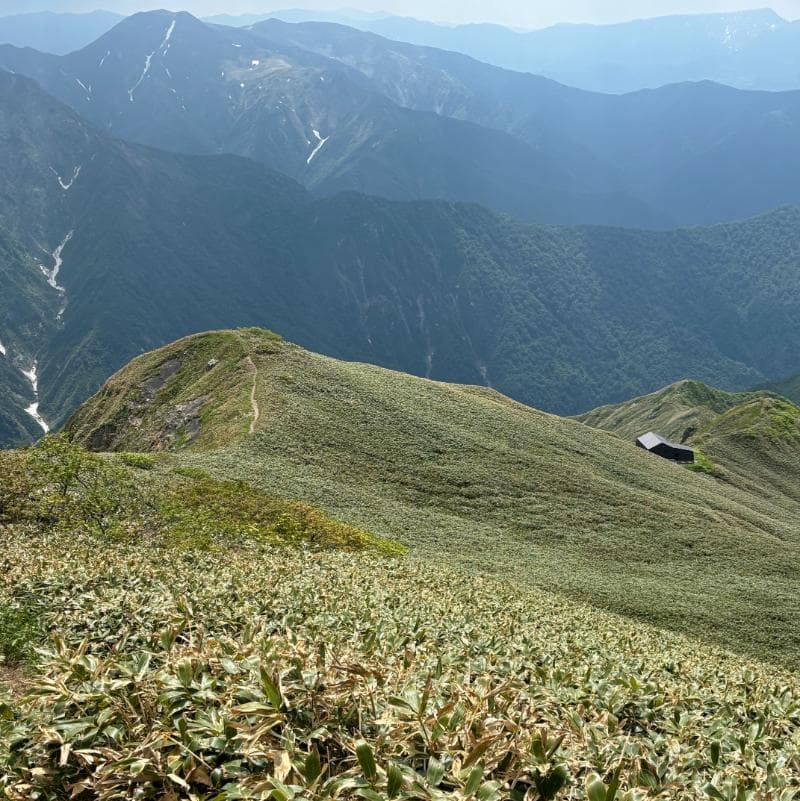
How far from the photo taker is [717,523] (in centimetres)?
7594

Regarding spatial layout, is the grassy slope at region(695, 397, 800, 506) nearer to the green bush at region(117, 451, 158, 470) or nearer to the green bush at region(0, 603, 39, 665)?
the green bush at region(117, 451, 158, 470)

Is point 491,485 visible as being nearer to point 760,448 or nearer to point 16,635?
point 16,635

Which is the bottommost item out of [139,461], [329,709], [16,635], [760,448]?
[760,448]

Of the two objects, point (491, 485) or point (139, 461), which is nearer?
point (139, 461)

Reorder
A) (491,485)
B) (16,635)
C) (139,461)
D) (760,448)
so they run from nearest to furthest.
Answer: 1. (16,635)
2. (139,461)
3. (491,485)
4. (760,448)

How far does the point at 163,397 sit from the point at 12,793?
303 ft

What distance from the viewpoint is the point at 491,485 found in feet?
238

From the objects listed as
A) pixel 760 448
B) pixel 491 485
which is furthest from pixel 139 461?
pixel 760 448

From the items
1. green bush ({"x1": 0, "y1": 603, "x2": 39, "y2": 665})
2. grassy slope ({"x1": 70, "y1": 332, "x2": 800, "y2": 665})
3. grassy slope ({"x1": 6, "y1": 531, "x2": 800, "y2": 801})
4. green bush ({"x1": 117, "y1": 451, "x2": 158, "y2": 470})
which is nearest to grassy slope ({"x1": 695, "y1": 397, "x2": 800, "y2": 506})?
grassy slope ({"x1": 70, "y1": 332, "x2": 800, "y2": 665})

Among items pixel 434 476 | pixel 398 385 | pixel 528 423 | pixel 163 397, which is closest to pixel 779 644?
pixel 434 476

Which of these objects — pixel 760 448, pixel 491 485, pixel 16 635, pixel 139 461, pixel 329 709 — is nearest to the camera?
pixel 329 709

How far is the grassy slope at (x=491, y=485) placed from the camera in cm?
4888

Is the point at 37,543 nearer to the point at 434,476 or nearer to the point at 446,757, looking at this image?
the point at 446,757

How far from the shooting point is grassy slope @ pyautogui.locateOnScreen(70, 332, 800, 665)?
48875 mm
